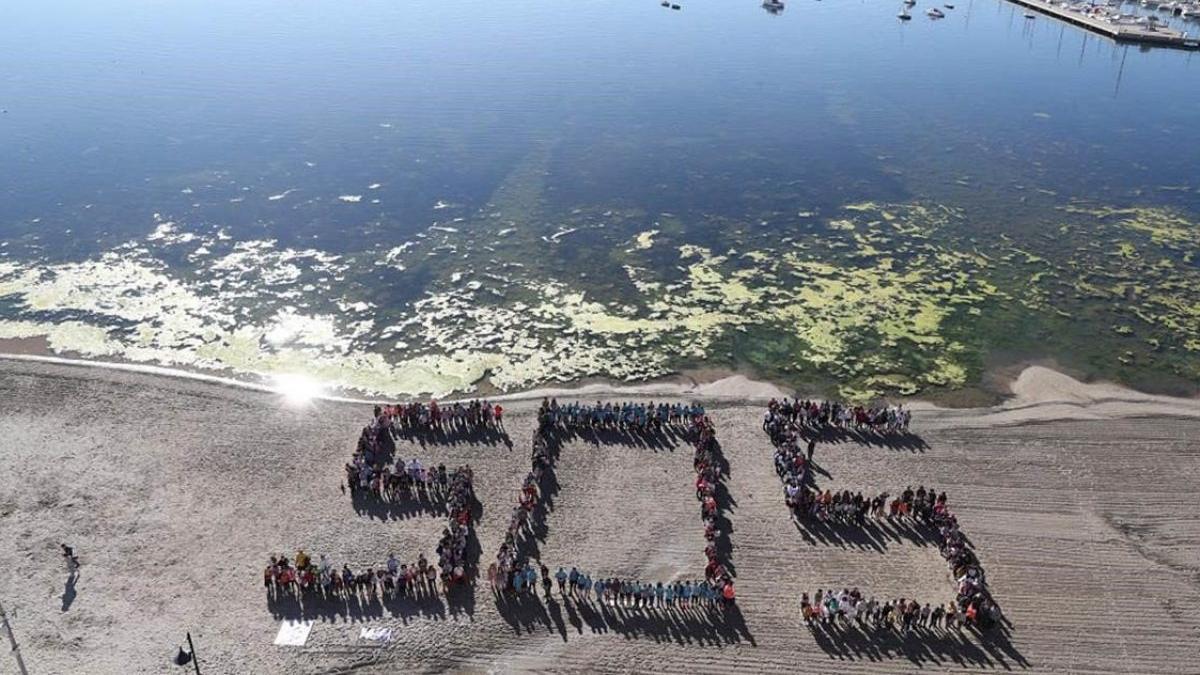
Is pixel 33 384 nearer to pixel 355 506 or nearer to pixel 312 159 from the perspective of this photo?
pixel 355 506

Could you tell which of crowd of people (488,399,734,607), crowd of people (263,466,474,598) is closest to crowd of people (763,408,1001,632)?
crowd of people (488,399,734,607)

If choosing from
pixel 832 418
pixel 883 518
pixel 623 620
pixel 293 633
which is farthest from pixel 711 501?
pixel 293 633

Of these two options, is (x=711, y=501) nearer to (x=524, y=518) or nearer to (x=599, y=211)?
(x=524, y=518)

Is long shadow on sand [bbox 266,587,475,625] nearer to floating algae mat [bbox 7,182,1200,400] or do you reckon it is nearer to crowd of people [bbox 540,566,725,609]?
crowd of people [bbox 540,566,725,609]

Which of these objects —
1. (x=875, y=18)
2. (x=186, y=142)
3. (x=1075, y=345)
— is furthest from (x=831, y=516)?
(x=875, y=18)

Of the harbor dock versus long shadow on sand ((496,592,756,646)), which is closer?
long shadow on sand ((496,592,756,646))

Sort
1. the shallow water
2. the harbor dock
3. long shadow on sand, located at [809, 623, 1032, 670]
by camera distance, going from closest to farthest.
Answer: long shadow on sand, located at [809, 623, 1032, 670], the shallow water, the harbor dock
